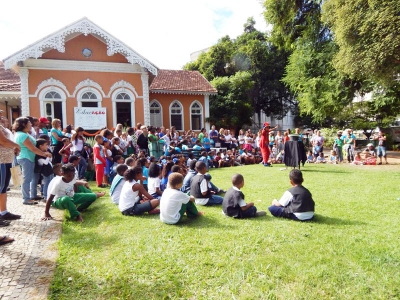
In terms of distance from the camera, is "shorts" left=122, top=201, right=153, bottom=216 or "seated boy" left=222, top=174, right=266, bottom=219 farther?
"shorts" left=122, top=201, right=153, bottom=216

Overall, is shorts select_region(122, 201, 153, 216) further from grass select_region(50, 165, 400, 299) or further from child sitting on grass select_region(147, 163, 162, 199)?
child sitting on grass select_region(147, 163, 162, 199)

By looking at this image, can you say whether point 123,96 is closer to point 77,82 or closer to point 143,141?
point 77,82

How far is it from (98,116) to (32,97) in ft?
10.9

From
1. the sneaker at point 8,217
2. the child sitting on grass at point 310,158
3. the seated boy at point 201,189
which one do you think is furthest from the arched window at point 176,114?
the sneaker at point 8,217

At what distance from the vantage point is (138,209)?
576 centimetres

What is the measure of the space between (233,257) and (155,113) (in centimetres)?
1934

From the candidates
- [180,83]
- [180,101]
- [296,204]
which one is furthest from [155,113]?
[296,204]

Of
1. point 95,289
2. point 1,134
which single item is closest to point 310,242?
point 95,289

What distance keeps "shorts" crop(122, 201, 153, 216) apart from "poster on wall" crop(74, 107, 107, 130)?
12273 millimetres

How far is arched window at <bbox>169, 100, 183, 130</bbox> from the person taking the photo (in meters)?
22.8

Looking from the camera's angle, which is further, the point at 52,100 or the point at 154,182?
the point at 52,100

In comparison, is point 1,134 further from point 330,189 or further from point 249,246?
point 330,189

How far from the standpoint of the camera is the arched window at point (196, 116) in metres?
23.4

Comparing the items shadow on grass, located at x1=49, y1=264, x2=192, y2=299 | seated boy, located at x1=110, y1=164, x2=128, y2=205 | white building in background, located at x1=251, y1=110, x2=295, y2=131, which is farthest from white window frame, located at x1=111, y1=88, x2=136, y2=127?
white building in background, located at x1=251, y1=110, x2=295, y2=131
